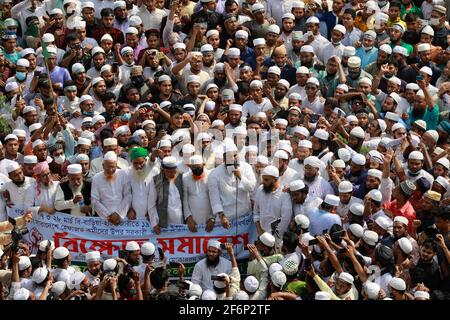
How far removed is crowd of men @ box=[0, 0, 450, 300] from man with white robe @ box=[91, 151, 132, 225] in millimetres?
20

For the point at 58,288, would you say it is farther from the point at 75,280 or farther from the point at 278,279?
the point at 278,279

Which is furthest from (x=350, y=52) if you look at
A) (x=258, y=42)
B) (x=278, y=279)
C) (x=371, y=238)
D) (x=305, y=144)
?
(x=278, y=279)

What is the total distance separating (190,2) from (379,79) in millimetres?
3565

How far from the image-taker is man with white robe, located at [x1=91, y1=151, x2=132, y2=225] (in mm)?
19328

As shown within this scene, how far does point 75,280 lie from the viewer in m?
18.1

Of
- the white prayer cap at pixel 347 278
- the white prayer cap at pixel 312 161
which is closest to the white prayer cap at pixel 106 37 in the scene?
the white prayer cap at pixel 312 161

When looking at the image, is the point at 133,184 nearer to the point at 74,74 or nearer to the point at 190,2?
the point at 74,74

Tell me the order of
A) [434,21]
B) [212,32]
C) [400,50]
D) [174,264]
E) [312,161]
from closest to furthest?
1. [174,264]
2. [312,161]
3. [400,50]
4. [212,32]
5. [434,21]

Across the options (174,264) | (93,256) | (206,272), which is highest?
(93,256)

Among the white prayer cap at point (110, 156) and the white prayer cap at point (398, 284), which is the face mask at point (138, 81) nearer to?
the white prayer cap at point (110, 156)

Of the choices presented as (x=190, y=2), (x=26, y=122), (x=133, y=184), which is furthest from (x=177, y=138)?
(x=190, y=2)

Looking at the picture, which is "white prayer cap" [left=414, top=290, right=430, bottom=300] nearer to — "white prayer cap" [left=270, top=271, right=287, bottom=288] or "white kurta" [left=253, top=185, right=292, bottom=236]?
"white prayer cap" [left=270, top=271, right=287, bottom=288]

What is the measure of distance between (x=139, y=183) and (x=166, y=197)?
0.41 metres

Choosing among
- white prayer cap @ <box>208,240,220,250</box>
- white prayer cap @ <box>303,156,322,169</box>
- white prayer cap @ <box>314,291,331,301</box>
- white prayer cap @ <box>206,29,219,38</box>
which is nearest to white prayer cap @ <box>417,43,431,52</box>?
white prayer cap @ <box>206,29,219,38</box>
